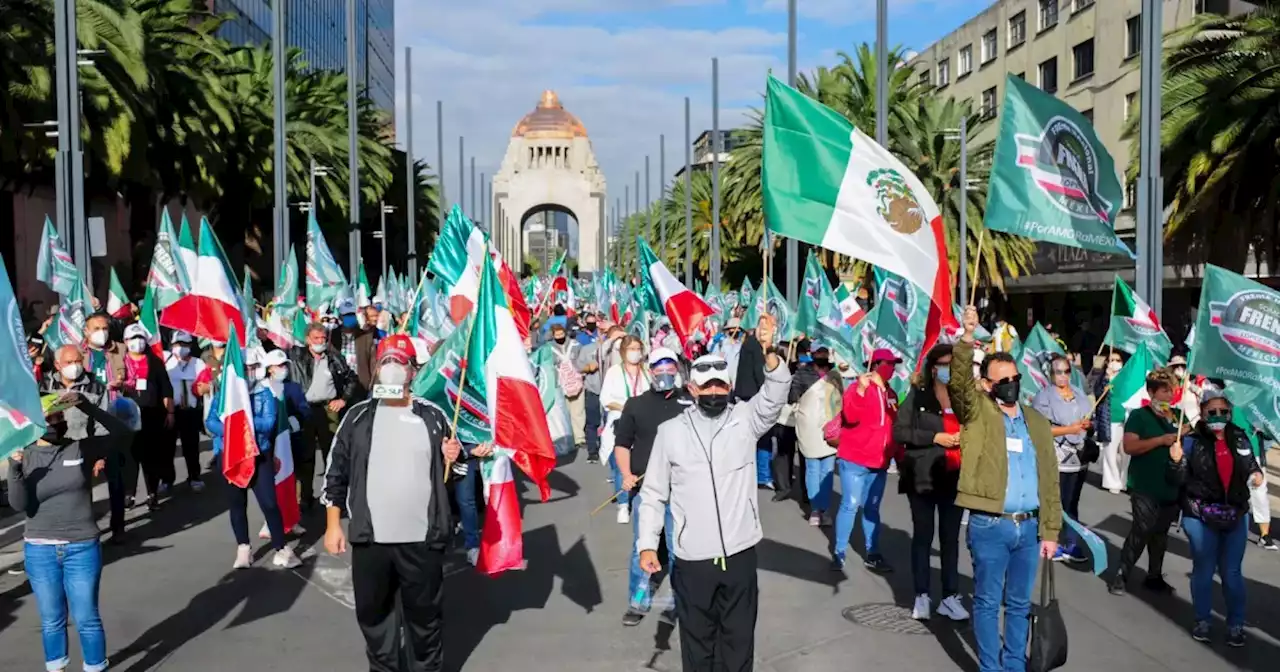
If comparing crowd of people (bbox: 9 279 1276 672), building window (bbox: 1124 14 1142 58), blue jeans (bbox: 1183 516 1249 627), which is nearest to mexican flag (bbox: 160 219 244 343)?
crowd of people (bbox: 9 279 1276 672)

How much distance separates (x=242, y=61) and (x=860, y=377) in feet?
107

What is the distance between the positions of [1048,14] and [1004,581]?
39.5 metres

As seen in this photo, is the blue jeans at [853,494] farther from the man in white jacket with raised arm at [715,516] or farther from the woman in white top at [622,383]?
the man in white jacket with raised arm at [715,516]

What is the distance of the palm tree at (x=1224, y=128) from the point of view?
18922 millimetres

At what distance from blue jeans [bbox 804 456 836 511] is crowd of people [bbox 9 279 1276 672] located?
0.02 m

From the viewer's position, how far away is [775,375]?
5512 millimetres

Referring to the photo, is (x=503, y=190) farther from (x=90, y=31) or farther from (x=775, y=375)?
(x=775, y=375)

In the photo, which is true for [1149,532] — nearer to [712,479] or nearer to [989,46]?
[712,479]

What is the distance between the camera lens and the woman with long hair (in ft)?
23.6

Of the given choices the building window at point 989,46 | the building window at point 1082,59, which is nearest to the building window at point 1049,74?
the building window at point 1082,59

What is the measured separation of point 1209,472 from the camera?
711 cm

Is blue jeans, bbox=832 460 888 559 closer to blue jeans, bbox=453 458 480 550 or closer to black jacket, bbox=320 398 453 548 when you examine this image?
blue jeans, bbox=453 458 480 550

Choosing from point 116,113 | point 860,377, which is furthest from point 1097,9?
point 860,377

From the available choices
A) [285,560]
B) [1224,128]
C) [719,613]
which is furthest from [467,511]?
[1224,128]
